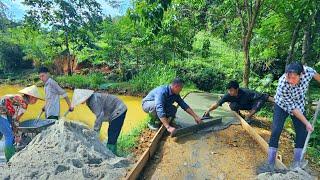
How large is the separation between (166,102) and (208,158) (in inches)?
58.9

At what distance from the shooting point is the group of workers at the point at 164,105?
5.09 meters

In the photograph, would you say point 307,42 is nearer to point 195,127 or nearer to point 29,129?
point 195,127

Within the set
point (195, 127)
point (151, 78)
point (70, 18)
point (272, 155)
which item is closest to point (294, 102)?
point (272, 155)

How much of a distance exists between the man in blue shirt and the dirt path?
41 centimetres

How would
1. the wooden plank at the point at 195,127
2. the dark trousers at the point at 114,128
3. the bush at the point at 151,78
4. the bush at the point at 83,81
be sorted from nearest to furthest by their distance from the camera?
the dark trousers at the point at 114,128 → the wooden plank at the point at 195,127 → the bush at the point at 151,78 → the bush at the point at 83,81

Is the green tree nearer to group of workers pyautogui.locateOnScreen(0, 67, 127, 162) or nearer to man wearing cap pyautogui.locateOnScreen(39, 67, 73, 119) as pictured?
man wearing cap pyautogui.locateOnScreen(39, 67, 73, 119)

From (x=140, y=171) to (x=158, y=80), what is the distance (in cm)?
842

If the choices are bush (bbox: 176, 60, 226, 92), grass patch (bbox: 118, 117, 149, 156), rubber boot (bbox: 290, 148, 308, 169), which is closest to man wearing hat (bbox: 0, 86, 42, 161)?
grass patch (bbox: 118, 117, 149, 156)

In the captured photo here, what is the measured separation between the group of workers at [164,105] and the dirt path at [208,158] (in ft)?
1.19

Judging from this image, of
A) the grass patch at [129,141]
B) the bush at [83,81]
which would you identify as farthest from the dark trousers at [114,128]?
the bush at [83,81]

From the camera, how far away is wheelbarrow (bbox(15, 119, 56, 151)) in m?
5.91

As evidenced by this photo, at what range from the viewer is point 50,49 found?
704 inches

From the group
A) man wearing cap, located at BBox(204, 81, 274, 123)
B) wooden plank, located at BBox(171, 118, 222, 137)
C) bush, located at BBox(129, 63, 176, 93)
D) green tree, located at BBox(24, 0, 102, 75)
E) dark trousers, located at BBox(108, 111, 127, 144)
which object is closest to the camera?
dark trousers, located at BBox(108, 111, 127, 144)

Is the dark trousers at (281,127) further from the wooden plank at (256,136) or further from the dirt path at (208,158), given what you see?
the dirt path at (208,158)
